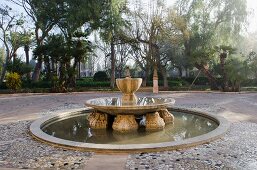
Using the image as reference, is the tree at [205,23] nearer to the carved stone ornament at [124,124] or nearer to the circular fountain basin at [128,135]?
the circular fountain basin at [128,135]

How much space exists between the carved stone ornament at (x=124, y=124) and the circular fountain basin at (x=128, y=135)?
0.17 m

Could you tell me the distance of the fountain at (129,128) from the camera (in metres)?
5.93

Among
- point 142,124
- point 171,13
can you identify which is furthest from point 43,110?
point 171,13

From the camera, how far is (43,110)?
1070 centimetres

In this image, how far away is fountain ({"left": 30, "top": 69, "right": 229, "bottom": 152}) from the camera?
5.93 m

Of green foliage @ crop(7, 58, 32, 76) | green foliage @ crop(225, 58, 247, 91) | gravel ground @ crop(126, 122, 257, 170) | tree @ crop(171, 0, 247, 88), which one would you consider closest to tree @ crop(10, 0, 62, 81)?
green foliage @ crop(7, 58, 32, 76)

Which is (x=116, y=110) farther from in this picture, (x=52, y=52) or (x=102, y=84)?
(x=102, y=84)

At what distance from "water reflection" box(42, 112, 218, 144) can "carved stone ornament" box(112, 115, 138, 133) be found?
159mm

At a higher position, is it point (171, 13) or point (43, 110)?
point (171, 13)

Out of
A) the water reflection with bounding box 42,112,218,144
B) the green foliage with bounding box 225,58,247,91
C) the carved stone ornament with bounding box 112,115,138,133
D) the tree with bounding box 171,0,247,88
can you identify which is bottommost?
the water reflection with bounding box 42,112,218,144

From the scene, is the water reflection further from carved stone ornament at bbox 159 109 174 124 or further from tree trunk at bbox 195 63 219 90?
tree trunk at bbox 195 63 219 90

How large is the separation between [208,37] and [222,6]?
2.70 metres

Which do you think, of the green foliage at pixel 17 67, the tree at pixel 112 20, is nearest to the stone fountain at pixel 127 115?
the tree at pixel 112 20

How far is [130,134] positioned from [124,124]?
0.37m
